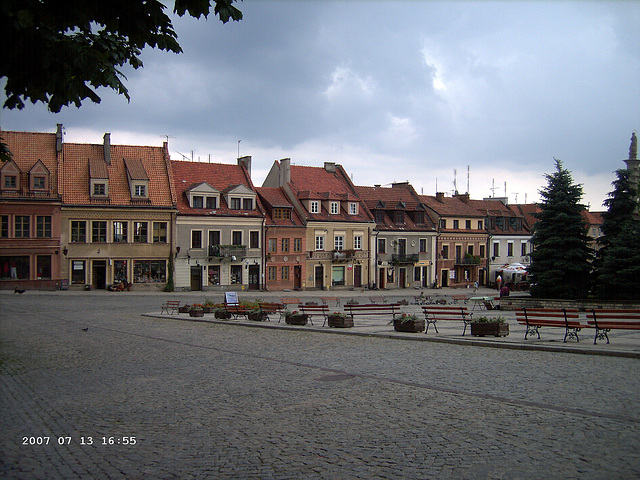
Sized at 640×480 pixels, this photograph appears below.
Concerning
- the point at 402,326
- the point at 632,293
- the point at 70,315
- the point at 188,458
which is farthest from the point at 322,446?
the point at 632,293

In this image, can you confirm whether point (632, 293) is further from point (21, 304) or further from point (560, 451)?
point (21, 304)

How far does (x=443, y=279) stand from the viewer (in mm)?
66812

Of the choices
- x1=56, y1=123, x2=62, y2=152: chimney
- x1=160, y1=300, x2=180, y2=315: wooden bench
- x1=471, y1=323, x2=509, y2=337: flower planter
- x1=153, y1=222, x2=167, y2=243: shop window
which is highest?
x1=56, y1=123, x2=62, y2=152: chimney

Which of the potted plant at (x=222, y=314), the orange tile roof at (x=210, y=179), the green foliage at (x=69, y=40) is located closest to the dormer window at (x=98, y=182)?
the orange tile roof at (x=210, y=179)

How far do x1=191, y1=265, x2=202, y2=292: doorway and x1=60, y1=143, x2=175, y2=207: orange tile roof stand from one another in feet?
19.0

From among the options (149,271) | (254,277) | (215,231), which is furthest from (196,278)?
(254,277)

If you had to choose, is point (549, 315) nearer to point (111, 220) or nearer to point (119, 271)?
point (119, 271)

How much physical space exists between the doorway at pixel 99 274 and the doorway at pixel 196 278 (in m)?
6.91

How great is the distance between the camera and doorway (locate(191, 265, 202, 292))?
168 ft

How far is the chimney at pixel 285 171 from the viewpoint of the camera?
2322 inches

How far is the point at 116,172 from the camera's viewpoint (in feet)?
167

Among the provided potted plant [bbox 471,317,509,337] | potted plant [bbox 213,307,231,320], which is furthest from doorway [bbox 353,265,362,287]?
potted plant [bbox 471,317,509,337]

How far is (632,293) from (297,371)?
80.5ft

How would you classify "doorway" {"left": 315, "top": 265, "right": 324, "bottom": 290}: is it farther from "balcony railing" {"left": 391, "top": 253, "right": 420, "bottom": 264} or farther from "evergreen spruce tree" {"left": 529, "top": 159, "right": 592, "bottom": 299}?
"evergreen spruce tree" {"left": 529, "top": 159, "right": 592, "bottom": 299}
